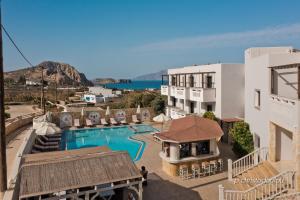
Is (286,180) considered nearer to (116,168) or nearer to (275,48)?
(116,168)

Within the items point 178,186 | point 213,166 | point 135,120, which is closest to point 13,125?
point 135,120

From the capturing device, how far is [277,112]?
1420 centimetres

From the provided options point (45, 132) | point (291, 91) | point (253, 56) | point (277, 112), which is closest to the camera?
point (277, 112)

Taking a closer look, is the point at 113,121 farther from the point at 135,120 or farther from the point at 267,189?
the point at 267,189

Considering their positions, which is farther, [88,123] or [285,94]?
[88,123]

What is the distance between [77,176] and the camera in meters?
10.3

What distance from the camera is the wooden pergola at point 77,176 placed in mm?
9672

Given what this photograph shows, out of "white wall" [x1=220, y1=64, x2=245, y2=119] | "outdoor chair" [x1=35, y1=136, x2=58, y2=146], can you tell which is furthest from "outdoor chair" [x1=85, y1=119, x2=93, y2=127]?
"white wall" [x1=220, y1=64, x2=245, y2=119]

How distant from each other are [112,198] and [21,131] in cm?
2211

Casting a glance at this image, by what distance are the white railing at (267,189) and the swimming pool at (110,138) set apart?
36.6 feet

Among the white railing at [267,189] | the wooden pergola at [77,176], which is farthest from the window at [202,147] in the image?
the wooden pergola at [77,176]

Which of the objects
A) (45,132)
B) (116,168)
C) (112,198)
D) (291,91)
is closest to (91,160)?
(116,168)

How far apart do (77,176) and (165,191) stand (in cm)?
617

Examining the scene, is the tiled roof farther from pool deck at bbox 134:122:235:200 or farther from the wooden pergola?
the wooden pergola
